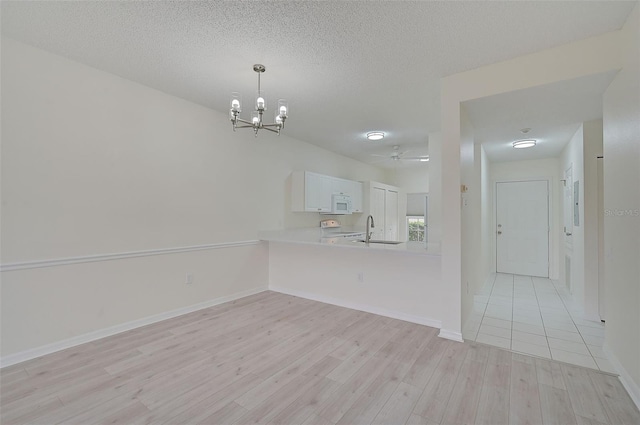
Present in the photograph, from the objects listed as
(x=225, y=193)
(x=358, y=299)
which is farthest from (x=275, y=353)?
(x=225, y=193)

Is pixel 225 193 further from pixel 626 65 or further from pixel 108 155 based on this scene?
pixel 626 65

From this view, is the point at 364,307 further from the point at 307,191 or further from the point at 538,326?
the point at 307,191

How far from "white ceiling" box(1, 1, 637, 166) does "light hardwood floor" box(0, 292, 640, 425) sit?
7.98 feet

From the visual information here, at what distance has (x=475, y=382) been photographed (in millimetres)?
2197

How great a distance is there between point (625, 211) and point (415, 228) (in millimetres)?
5885

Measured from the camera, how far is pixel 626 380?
2.12m

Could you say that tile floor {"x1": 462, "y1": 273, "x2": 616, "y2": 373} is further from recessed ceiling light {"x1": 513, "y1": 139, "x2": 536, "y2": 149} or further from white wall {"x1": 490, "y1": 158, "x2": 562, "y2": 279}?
recessed ceiling light {"x1": 513, "y1": 139, "x2": 536, "y2": 149}

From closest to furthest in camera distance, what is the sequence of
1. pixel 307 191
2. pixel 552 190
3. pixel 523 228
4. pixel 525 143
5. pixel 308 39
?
pixel 308 39 < pixel 525 143 < pixel 307 191 < pixel 552 190 < pixel 523 228

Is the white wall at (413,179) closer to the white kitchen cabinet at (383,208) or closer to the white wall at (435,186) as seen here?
the white kitchen cabinet at (383,208)

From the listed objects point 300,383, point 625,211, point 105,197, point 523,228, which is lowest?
point 300,383

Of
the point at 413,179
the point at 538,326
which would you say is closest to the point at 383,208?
the point at 413,179

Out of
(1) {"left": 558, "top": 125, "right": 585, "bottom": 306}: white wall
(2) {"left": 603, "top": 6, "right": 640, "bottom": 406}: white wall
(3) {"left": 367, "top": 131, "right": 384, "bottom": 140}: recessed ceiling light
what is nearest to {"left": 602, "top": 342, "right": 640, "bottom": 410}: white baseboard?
(2) {"left": 603, "top": 6, "right": 640, "bottom": 406}: white wall

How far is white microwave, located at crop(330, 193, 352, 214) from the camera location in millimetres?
5718

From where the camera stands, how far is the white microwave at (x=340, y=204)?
5.72 metres
